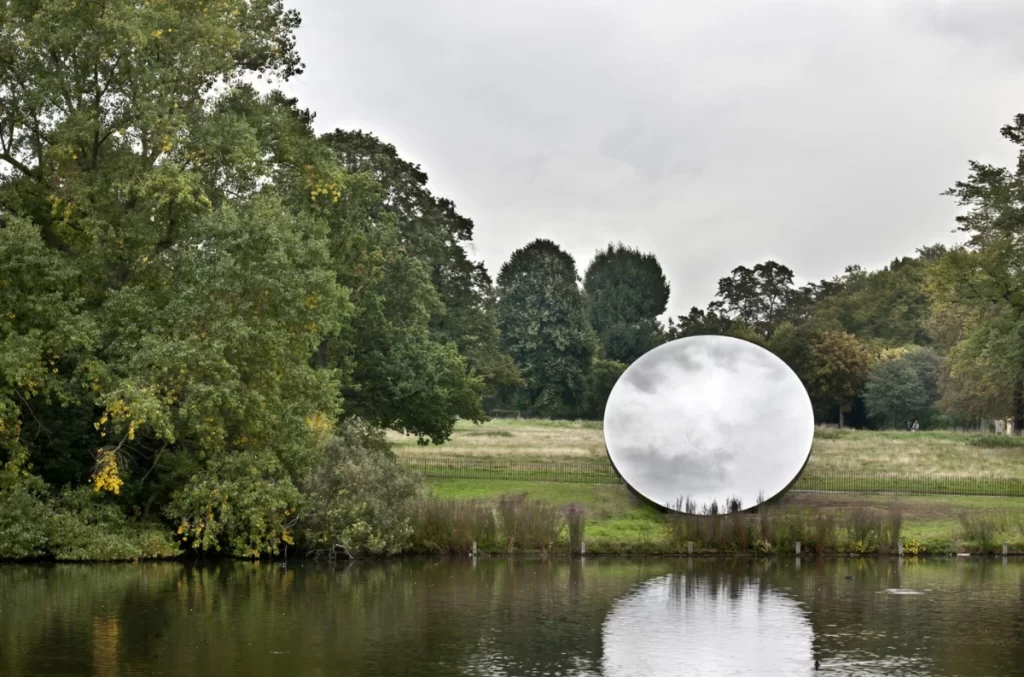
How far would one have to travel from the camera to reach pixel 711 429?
Result: 37.8 meters

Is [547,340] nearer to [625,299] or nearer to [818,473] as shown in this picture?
[625,299]

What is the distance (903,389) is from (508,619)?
61864mm

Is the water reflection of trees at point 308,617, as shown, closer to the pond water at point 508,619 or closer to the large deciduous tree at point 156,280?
the pond water at point 508,619

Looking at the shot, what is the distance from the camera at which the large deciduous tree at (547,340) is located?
90.2 metres

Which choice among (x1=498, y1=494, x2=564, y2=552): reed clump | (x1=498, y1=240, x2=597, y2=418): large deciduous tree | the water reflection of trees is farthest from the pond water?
(x1=498, y1=240, x2=597, y2=418): large deciduous tree

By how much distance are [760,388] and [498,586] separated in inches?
505

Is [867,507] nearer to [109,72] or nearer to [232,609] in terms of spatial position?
[232,609]

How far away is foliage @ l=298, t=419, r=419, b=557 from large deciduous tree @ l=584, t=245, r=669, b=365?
69.3 metres

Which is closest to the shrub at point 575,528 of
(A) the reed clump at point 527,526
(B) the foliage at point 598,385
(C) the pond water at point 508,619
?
(A) the reed clump at point 527,526

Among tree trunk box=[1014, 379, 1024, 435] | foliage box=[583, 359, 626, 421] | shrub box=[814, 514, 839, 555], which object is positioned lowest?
shrub box=[814, 514, 839, 555]

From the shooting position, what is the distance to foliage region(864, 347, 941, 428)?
81500 millimetres

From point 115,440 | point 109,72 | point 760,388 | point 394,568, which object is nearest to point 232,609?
point 394,568

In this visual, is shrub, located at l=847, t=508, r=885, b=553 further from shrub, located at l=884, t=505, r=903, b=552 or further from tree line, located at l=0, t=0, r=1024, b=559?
tree line, located at l=0, t=0, r=1024, b=559

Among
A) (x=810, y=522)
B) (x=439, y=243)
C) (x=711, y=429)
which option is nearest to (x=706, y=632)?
(x=810, y=522)
